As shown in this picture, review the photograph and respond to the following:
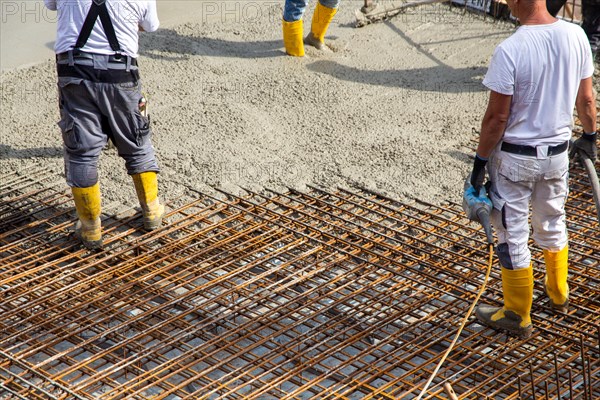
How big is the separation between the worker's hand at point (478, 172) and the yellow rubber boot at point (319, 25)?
3939 millimetres

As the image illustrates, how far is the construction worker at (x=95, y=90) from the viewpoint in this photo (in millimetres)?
5180

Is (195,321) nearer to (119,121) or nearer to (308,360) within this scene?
(308,360)

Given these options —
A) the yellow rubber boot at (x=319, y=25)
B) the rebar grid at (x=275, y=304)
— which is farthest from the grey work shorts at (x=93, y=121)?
the yellow rubber boot at (x=319, y=25)

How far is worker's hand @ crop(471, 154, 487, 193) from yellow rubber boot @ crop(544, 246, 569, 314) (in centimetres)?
51

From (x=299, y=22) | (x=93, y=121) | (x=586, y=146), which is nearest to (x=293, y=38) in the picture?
(x=299, y=22)

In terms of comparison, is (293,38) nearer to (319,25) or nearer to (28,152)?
(319,25)

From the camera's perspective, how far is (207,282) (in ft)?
17.2

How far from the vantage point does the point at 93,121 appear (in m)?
5.36

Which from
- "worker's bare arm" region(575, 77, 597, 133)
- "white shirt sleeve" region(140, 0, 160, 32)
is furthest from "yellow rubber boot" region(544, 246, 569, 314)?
"white shirt sleeve" region(140, 0, 160, 32)

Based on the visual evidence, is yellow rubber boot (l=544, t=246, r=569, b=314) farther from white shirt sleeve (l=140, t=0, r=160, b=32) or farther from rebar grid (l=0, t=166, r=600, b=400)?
white shirt sleeve (l=140, t=0, r=160, b=32)

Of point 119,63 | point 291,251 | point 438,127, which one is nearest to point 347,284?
point 291,251

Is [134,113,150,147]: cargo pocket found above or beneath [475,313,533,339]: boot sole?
above

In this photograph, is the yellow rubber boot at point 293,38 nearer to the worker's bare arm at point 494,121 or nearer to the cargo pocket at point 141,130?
the cargo pocket at point 141,130

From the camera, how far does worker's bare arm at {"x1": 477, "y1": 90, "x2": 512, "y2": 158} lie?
4215 millimetres
